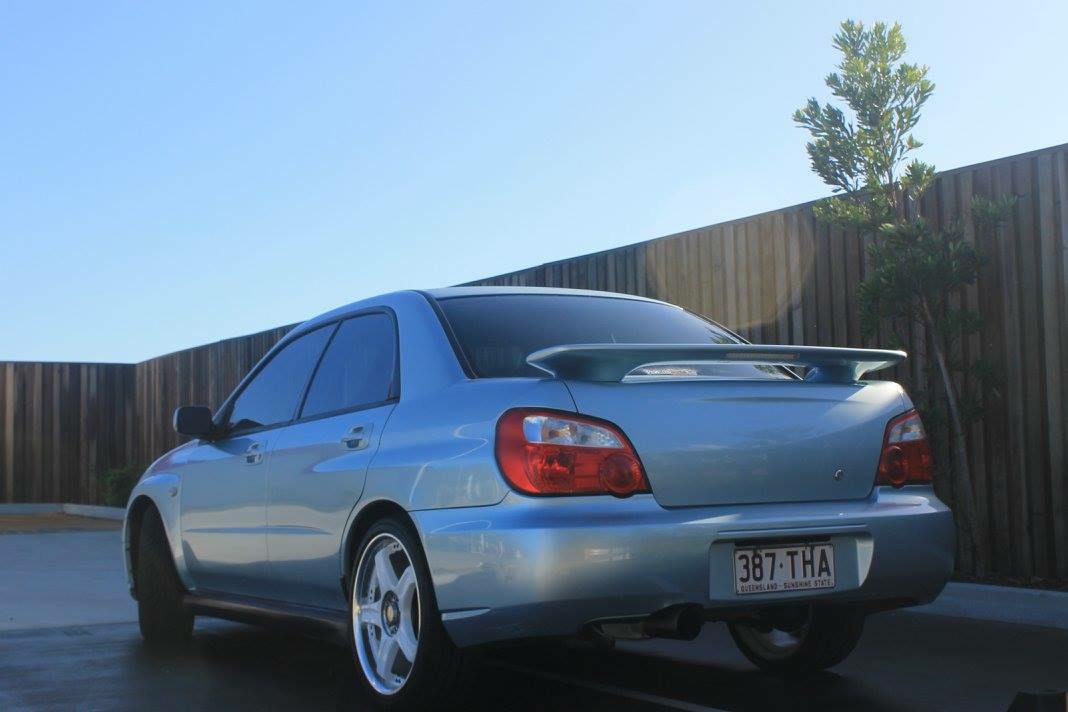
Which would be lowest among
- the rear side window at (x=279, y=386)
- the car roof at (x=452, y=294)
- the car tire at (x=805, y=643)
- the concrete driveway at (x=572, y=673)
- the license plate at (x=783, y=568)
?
the concrete driveway at (x=572, y=673)

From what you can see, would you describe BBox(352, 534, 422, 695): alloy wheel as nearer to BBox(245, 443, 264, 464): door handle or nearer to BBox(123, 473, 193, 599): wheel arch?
BBox(245, 443, 264, 464): door handle

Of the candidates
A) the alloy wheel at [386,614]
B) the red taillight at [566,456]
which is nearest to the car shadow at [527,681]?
the alloy wheel at [386,614]

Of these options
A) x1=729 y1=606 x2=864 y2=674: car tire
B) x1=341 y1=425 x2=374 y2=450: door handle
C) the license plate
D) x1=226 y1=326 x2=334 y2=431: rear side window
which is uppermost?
x1=226 y1=326 x2=334 y2=431: rear side window

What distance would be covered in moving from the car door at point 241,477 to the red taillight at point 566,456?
71.0 inches

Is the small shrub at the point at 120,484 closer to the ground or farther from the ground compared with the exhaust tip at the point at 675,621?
closer to the ground

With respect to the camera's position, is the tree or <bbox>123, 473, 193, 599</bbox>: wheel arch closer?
<bbox>123, 473, 193, 599</bbox>: wheel arch

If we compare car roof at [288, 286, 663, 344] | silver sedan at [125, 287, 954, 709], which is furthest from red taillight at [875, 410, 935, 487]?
car roof at [288, 286, 663, 344]

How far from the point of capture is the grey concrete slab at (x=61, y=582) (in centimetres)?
786

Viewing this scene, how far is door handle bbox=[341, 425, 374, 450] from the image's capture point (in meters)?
4.75

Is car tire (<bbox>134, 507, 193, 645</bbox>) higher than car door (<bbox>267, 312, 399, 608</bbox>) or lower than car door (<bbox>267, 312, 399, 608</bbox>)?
lower

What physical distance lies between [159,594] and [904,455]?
3795 mm

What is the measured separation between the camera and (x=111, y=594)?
29.9 feet

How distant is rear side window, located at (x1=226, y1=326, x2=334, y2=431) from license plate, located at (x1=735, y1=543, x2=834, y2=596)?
2.29 meters

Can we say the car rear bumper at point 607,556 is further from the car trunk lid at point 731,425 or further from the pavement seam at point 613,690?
the pavement seam at point 613,690
